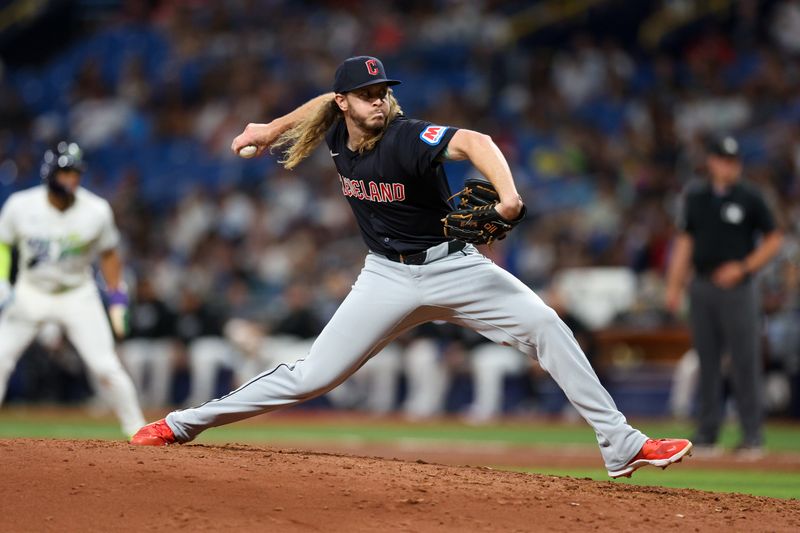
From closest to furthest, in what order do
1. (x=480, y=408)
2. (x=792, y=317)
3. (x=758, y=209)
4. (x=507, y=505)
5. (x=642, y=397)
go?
(x=507, y=505) → (x=758, y=209) → (x=792, y=317) → (x=642, y=397) → (x=480, y=408)

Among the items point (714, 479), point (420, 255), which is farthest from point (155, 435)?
point (714, 479)

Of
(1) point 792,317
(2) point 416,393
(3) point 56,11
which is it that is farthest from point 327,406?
(3) point 56,11

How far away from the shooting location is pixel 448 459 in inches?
409

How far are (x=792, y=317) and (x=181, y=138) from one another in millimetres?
11811

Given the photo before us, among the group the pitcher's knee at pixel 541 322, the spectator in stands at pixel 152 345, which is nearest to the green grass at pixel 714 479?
the pitcher's knee at pixel 541 322

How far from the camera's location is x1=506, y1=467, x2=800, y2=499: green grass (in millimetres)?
8172

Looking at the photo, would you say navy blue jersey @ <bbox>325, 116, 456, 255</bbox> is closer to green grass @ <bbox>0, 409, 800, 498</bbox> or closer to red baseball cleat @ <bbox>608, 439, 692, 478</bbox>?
red baseball cleat @ <bbox>608, 439, 692, 478</bbox>

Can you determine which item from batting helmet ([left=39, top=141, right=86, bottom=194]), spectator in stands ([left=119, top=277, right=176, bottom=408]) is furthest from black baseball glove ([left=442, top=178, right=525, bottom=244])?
spectator in stands ([left=119, top=277, right=176, bottom=408])

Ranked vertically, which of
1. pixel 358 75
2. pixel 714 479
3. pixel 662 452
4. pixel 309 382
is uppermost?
pixel 358 75

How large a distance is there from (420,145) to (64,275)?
184 inches

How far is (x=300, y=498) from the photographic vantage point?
5.64 metres

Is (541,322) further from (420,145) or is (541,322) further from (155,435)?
(155,435)

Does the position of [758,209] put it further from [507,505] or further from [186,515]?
[186,515]

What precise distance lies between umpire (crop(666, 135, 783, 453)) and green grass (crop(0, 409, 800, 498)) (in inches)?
45.9
